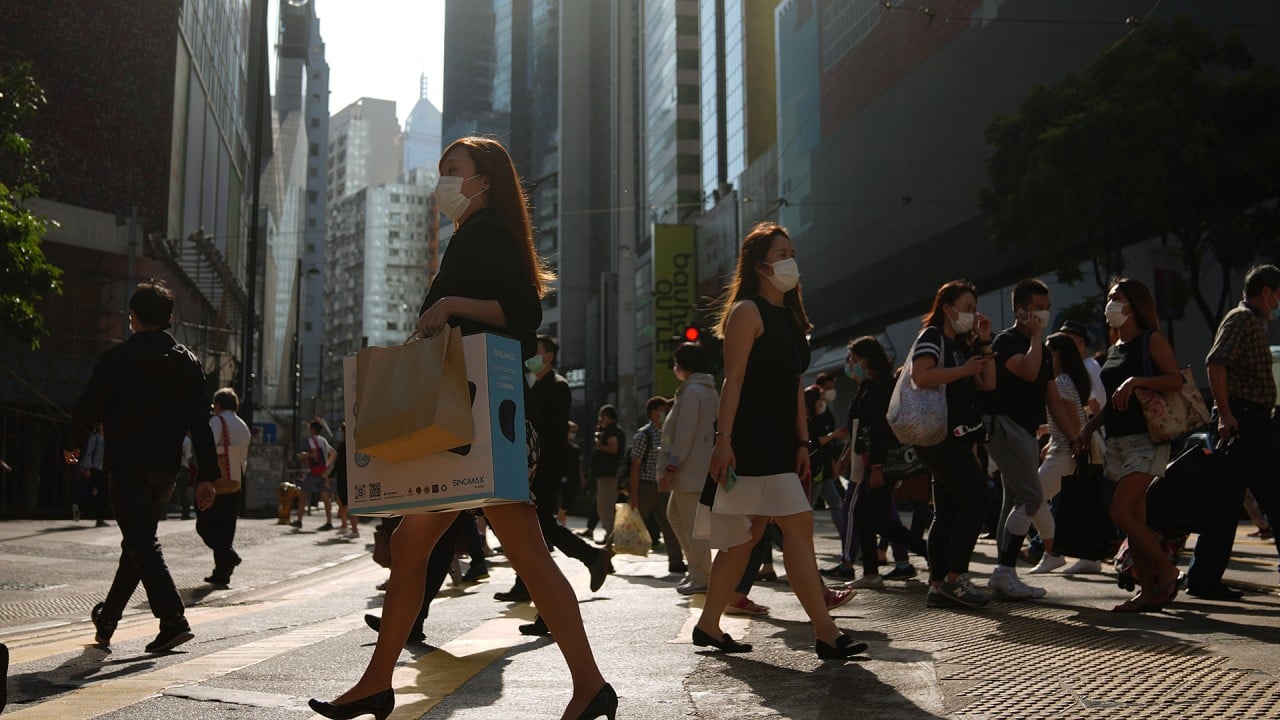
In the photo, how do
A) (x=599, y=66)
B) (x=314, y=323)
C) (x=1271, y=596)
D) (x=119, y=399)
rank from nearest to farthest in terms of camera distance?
(x=119, y=399) < (x=1271, y=596) < (x=599, y=66) < (x=314, y=323)

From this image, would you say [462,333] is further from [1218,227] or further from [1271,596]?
[1218,227]

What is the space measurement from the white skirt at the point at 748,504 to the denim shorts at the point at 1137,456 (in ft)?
8.50

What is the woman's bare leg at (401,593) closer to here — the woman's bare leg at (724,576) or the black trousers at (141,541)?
the woman's bare leg at (724,576)

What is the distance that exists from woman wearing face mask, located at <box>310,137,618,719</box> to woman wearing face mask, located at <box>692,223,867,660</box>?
4.75 feet

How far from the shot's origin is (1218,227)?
2227cm

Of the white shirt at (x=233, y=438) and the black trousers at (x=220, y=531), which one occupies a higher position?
the white shirt at (x=233, y=438)

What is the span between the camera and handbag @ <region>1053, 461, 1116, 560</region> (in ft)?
27.7

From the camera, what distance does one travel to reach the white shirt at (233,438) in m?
11.7

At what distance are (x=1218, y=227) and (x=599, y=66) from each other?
299ft

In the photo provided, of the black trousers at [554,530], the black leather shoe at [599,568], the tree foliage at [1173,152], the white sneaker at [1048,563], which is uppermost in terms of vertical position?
the tree foliage at [1173,152]

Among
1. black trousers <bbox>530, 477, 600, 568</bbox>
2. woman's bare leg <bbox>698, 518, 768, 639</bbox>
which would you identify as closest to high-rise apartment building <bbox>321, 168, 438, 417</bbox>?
black trousers <bbox>530, 477, 600, 568</bbox>

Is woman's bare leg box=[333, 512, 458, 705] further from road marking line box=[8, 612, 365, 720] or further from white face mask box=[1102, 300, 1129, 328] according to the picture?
white face mask box=[1102, 300, 1129, 328]

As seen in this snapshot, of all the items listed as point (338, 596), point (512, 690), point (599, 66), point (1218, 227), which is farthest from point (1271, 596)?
point (599, 66)

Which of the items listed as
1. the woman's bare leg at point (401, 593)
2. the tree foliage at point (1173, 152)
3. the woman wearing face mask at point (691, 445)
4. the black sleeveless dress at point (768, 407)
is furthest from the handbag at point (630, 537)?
the tree foliage at point (1173, 152)
